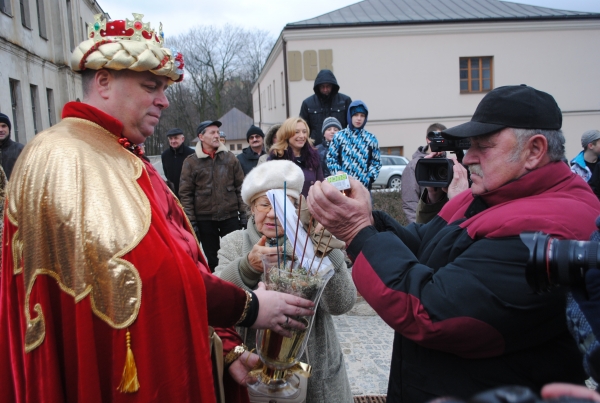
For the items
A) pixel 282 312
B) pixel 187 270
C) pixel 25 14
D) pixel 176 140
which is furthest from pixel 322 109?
pixel 25 14

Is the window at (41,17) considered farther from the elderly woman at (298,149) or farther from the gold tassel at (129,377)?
the gold tassel at (129,377)

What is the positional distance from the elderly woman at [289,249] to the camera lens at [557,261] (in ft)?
4.12

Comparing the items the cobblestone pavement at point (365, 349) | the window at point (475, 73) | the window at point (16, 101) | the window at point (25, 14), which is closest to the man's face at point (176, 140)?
the cobblestone pavement at point (365, 349)

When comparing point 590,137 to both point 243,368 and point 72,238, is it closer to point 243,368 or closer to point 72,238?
point 243,368

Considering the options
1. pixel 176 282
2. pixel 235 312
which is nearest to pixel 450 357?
pixel 235 312

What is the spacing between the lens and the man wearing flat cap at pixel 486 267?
5.11ft

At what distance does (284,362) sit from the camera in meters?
1.97

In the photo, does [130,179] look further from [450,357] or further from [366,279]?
[450,357]

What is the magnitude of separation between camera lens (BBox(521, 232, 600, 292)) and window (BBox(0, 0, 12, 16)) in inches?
662

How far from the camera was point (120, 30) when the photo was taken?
6.11ft

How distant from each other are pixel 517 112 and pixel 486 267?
23.5 inches

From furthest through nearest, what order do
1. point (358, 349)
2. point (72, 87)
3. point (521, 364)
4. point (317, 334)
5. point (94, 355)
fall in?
point (72, 87), point (358, 349), point (317, 334), point (521, 364), point (94, 355)

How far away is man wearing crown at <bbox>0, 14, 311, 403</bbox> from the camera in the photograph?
1528mm

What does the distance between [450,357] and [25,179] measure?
1.52 metres
